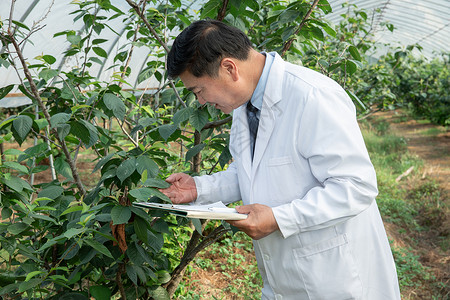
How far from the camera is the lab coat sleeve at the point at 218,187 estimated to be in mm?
1711

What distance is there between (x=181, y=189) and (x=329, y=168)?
630 mm

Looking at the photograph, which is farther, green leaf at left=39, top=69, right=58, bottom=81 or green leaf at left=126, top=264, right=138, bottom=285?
green leaf at left=39, top=69, right=58, bottom=81

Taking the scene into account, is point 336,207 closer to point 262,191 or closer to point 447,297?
point 262,191

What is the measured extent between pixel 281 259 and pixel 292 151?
1.21 feet

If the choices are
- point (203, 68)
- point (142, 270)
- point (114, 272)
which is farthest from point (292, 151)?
point (114, 272)

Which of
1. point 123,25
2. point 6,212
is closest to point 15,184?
point 6,212

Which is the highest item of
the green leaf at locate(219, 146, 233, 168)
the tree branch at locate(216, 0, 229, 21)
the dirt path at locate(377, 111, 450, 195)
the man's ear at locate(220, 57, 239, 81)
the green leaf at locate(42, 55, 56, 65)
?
the green leaf at locate(42, 55, 56, 65)

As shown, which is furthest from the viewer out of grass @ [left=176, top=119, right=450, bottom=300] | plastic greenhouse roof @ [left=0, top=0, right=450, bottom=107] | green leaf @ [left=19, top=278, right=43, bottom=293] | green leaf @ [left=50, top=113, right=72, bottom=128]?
plastic greenhouse roof @ [left=0, top=0, right=450, bottom=107]

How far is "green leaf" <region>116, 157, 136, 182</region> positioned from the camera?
5.07 ft

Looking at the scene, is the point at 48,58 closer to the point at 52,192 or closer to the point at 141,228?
the point at 52,192

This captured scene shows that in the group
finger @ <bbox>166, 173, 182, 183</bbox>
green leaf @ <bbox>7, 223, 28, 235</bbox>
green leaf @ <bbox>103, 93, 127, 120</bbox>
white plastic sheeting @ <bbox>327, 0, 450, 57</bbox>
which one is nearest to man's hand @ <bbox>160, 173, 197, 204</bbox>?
finger @ <bbox>166, 173, 182, 183</bbox>

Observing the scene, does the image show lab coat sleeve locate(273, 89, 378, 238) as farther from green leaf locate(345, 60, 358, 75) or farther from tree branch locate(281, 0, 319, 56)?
green leaf locate(345, 60, 358, 75)

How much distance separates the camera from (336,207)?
4.28 ft

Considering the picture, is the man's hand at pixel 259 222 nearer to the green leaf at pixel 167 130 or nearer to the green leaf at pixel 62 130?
the green leaf at pixel 167 130
